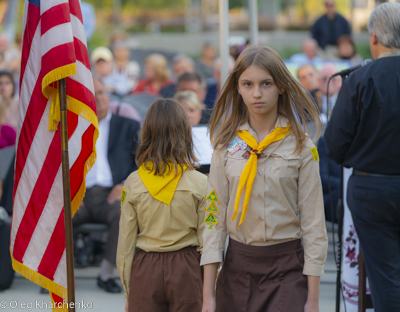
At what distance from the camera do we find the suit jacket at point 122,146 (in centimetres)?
544

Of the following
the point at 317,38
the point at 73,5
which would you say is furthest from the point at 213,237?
the point at 317,38

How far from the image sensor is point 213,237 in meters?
2.62

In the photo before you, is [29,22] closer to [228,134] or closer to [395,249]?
[228,134]

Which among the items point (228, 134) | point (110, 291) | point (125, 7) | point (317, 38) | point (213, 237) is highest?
point (125, 7)

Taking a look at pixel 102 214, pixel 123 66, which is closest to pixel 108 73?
pixel 123 66

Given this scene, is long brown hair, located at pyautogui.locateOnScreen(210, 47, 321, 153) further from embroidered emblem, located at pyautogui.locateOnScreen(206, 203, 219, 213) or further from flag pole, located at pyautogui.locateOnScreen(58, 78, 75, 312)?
flag pole, located at pyautogui.locateOnScreen(58, 78, 75, 312)

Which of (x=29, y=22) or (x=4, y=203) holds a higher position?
(x=29, y=22)

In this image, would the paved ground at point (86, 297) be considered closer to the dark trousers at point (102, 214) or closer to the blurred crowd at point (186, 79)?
the dark trousers at point (102, 214)

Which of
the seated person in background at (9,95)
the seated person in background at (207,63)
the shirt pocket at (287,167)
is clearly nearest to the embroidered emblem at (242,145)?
the shirt pocket at (287,167)

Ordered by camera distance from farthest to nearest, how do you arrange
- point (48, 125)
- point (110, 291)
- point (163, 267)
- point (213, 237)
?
point (110, 291) → point (48, 125) → point (163, 267) → point (213, 237)

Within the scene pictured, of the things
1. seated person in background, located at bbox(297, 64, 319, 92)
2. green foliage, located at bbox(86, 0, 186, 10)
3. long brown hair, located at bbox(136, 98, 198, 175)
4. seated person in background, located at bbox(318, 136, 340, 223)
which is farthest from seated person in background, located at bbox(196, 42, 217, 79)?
green foliage, located at bbox(86, 0, 186, 10)

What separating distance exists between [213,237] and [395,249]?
1247 mm

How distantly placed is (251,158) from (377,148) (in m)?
1.01

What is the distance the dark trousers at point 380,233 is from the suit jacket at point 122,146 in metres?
2.66
